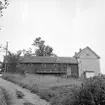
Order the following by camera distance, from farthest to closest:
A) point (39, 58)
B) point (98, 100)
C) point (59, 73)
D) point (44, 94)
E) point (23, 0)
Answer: point (39, 58) < point (59, 73) < point (44, 94) < point (23, 0) < point (98, 100)

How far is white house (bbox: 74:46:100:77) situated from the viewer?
35406mm

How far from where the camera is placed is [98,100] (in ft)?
18.4

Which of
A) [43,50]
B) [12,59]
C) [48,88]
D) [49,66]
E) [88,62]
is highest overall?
[43,50]

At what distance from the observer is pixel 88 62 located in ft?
119

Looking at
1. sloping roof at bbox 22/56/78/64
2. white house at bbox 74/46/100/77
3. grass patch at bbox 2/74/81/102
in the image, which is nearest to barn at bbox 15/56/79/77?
sloping roof at bbox 22/56/78/64

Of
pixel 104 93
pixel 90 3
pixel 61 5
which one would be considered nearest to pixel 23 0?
pixel 61 5

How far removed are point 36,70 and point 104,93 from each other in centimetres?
2957

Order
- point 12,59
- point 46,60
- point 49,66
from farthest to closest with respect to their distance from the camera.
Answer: point 46,60 < point 49,66 < point 12,59

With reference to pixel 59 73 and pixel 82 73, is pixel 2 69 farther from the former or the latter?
pixel 82 73

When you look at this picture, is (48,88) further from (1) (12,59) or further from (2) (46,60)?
(2) (46,60)

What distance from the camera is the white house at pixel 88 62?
35406 millimetres

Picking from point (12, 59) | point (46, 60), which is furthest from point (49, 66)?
point (12, 59)

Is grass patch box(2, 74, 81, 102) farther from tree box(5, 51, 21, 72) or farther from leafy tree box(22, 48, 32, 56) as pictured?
leafy tree box(22, 48, 32, 56)

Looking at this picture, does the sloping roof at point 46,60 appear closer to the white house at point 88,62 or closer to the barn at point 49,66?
the barn at point 49,66
